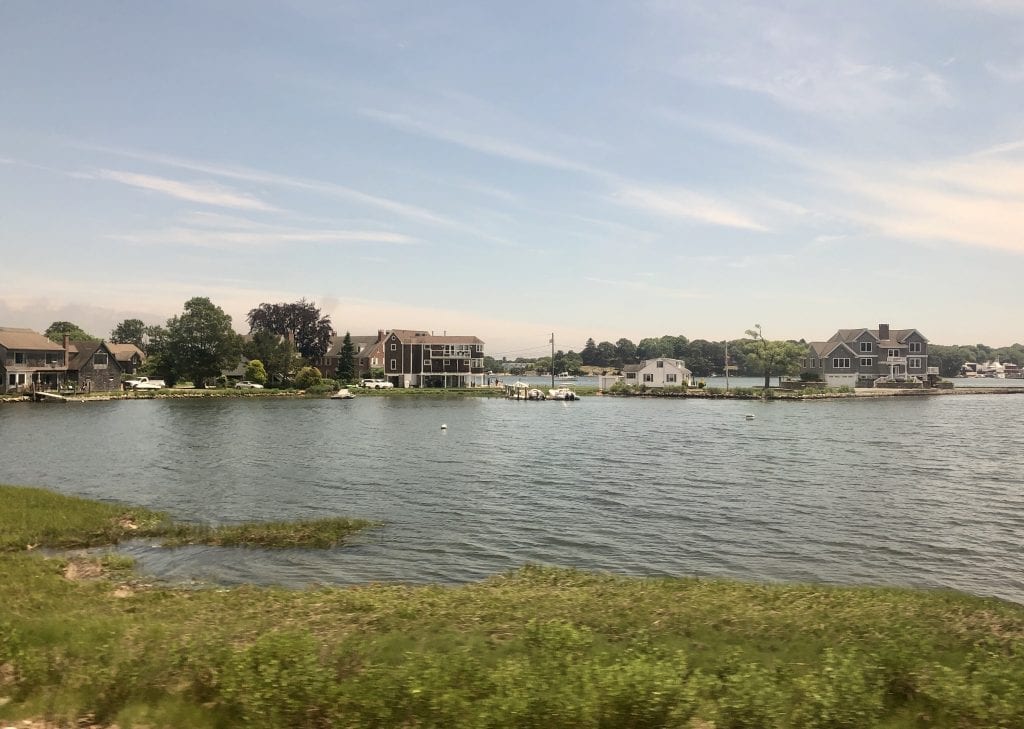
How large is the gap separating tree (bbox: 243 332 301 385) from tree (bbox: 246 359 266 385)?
1.06 metres

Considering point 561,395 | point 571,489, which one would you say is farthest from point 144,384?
point 571,489

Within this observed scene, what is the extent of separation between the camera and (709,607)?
15484mm

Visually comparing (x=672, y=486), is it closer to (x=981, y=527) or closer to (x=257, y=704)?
(x=981, y=527)

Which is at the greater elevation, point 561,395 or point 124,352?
point 124,352

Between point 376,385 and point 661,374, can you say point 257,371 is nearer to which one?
point 376,385

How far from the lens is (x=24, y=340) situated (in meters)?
99.9

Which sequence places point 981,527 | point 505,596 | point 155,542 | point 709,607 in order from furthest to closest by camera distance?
1. point 981,527
2. point 155,542
3. point 505,596
4. point 709,607

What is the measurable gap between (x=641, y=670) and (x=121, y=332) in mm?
212533

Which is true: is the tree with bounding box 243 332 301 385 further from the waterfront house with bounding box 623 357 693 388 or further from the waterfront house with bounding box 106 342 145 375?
the waterfront house with bounding box 623 357 693 388

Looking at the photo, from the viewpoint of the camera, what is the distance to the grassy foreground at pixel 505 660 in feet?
29.3

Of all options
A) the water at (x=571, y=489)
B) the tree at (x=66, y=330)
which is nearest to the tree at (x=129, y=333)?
the tree at (x=66, y=330)

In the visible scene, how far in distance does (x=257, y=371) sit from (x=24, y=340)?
33.5 meters

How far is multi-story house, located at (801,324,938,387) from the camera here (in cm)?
13075

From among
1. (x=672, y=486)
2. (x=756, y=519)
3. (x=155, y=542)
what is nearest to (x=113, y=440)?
(x=155, y=542)
